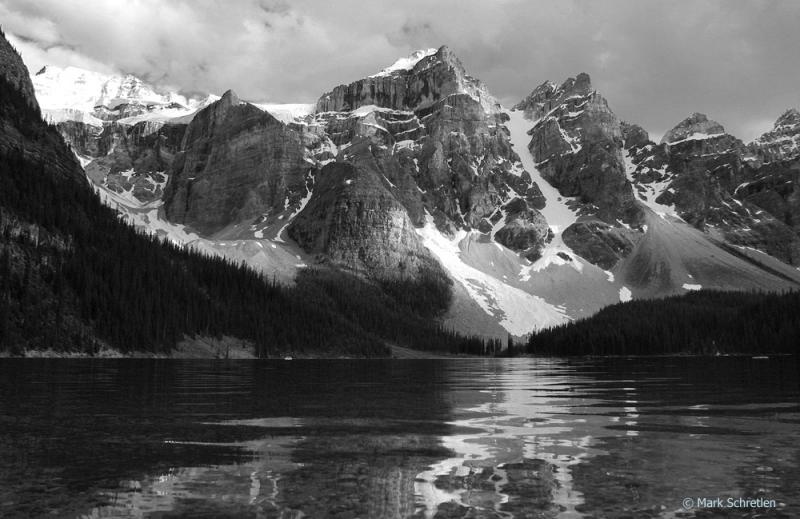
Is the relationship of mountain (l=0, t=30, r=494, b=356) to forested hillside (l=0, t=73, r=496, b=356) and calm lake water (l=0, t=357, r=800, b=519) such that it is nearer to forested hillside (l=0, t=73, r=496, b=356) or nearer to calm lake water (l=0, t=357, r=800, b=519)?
forested hillside (l=0, t=73, r=496, b=356)

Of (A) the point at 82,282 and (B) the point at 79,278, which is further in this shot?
(B) the point at 79,278

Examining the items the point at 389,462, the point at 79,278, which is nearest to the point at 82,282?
the point at 79,278

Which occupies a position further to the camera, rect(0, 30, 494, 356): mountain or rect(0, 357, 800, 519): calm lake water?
rect(0, 30, 494, 356): mountain

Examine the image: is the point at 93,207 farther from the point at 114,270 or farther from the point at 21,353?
the point at 21,353

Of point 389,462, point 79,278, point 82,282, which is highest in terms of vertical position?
point 79,278

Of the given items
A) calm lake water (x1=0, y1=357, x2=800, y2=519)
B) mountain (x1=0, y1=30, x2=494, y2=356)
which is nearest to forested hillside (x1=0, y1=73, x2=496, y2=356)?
mountain (x1=0, y1=30, x2=494, y2=356)

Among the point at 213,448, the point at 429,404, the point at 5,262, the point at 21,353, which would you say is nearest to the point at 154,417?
the point at 213,448

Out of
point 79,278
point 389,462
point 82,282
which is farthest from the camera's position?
point 79,278

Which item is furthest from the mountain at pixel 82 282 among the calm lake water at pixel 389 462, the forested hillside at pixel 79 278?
the calm lake water at pixel 389 462

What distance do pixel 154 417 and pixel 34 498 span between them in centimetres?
1219

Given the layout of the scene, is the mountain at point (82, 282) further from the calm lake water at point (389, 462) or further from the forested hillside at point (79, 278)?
the calm lake water at point (389, 462)

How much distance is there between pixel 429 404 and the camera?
98.9 feet

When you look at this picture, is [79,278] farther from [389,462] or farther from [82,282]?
[389,462]

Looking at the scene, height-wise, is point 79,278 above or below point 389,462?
above
